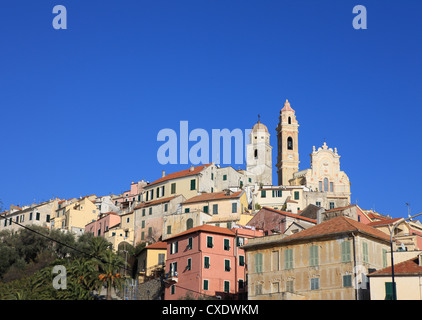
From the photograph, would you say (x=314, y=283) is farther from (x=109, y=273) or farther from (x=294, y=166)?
(x=294, y=166)

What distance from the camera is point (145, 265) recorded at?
7988 cm

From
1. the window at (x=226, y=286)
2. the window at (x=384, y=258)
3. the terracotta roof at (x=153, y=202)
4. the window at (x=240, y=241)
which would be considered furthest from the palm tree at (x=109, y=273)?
the terracotta roof at (x=153, y=202)

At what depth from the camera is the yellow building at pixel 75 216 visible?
11000 cm

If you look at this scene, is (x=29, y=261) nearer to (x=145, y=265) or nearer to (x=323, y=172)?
(x=145, y=265)

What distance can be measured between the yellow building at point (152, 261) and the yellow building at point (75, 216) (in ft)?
99.9

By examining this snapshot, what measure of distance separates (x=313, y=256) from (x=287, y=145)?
72.6 metres

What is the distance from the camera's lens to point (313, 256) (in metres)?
54.7

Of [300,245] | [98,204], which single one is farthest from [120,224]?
[300,245]

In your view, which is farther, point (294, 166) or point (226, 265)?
point (294, 166)

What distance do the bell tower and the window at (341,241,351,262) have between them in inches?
2628

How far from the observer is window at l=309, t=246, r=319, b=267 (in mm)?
54500

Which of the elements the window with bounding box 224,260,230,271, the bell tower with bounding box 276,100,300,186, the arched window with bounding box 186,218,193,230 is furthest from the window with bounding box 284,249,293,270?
the bell tower with bounding box 276,100,300,186

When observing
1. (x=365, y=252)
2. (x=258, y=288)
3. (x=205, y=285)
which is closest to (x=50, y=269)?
(x=205, y=285)

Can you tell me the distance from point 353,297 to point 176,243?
24894 mm
